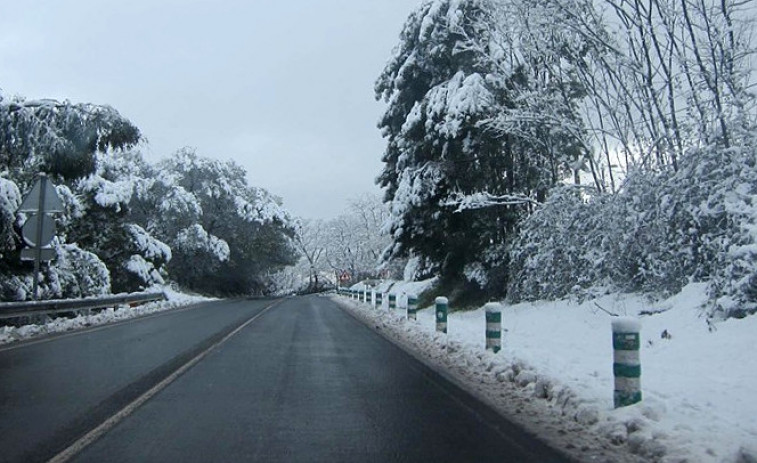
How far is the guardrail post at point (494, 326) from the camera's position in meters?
11.5

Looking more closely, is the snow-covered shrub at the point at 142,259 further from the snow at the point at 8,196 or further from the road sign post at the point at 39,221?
the snow at the point at 8,196

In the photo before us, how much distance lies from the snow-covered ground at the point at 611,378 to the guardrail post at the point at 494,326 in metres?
0.26

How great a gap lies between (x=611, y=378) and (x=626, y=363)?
1.78 meters

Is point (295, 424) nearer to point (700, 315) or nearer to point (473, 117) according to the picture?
point (700, 315)

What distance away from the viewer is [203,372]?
404 inches

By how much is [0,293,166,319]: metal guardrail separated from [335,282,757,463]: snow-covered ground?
8937 millimetres

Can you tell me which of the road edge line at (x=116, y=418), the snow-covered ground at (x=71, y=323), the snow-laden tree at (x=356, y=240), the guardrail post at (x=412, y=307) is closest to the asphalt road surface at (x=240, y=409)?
the road edge line at (x=116, y=418)

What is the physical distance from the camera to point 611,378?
8.93 m

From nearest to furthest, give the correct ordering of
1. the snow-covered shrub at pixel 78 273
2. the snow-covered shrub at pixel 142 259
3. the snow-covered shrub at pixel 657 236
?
1. the snow-covered shrub at pixel 657 236
2. the snow-covered shrub at pixel 78 273
3. the snow-covered shrub at pixel 142 259

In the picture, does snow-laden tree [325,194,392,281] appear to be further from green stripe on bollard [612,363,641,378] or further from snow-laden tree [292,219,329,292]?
green stripe on bollard [612,363,641,378]

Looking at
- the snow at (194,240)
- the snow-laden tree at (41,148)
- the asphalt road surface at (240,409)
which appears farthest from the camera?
the snow at (194,240)

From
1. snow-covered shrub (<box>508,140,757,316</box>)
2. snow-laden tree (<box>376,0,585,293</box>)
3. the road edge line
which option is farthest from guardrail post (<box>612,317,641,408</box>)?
snow-laden tree (<box>376,0,585,293</box>)

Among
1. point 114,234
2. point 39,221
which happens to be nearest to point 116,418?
point 39,221

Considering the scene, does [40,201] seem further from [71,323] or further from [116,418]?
[116,418]
